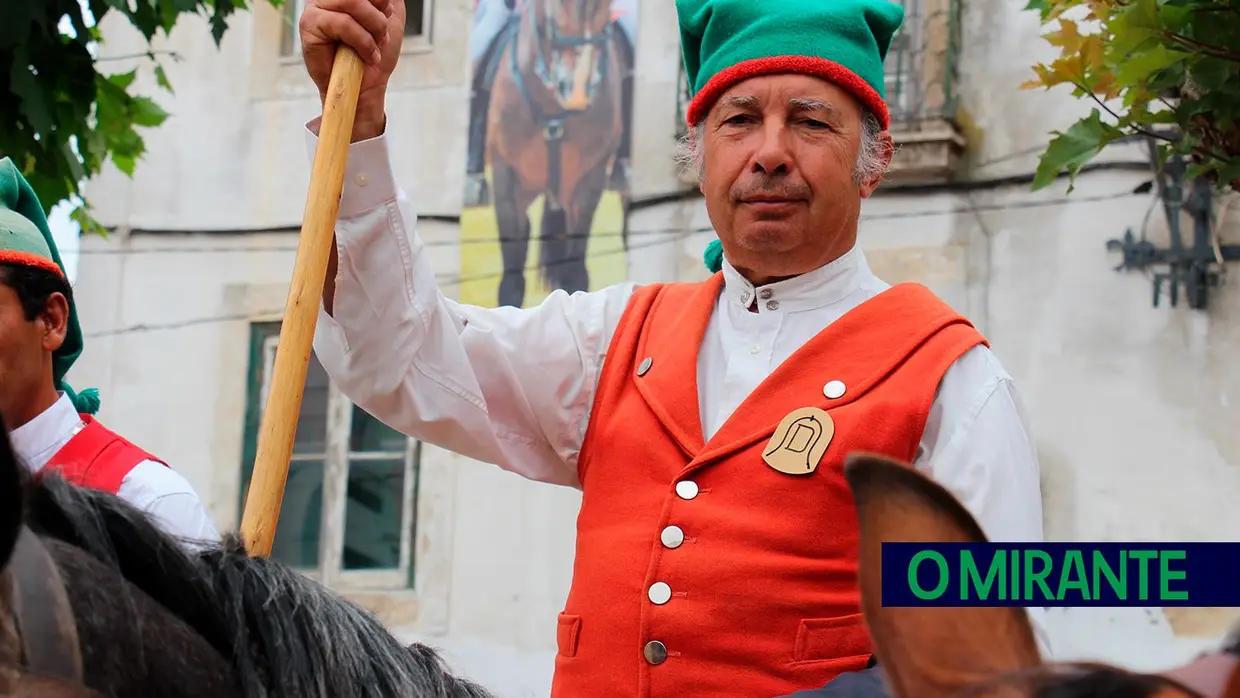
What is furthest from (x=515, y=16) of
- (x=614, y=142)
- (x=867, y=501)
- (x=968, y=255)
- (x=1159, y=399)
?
(x=867, y=501)

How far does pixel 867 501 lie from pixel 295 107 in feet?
24.8

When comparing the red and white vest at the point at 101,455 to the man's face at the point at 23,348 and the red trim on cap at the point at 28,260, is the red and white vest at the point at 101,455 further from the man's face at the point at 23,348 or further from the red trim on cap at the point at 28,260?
the red trim on cap at the point at 28,260

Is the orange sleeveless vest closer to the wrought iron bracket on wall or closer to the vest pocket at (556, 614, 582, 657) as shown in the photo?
the vest pocket at (556, 614, 582, 657)

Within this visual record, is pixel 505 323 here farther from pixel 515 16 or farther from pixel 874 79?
pixel 515 16

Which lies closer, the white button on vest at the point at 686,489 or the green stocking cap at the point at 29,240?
the white button on vest at the point at 686,489

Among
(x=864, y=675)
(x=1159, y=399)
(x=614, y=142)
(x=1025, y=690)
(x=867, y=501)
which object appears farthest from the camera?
(x=614, y=142)

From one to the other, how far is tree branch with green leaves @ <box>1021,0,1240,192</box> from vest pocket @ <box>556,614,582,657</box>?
176cm

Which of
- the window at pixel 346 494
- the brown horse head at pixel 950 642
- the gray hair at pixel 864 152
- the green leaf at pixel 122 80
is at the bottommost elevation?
the window at pixel 346 494

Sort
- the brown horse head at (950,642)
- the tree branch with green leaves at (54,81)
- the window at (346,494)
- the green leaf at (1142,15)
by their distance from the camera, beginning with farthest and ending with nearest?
the window at (346,494) < the tree branch with green leaves at (54,81) < the green leaf at (1142,15) < the brown horse head at (950,642)

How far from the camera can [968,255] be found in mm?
6629

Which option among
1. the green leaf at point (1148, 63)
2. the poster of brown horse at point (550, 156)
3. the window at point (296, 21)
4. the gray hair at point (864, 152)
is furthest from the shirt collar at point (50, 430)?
the window at point (296, 21)

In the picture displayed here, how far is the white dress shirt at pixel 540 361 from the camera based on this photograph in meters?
1.90

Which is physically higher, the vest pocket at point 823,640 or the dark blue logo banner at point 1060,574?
the dark blue logo banner at point 1060,574

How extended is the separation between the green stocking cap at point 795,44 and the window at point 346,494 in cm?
546
